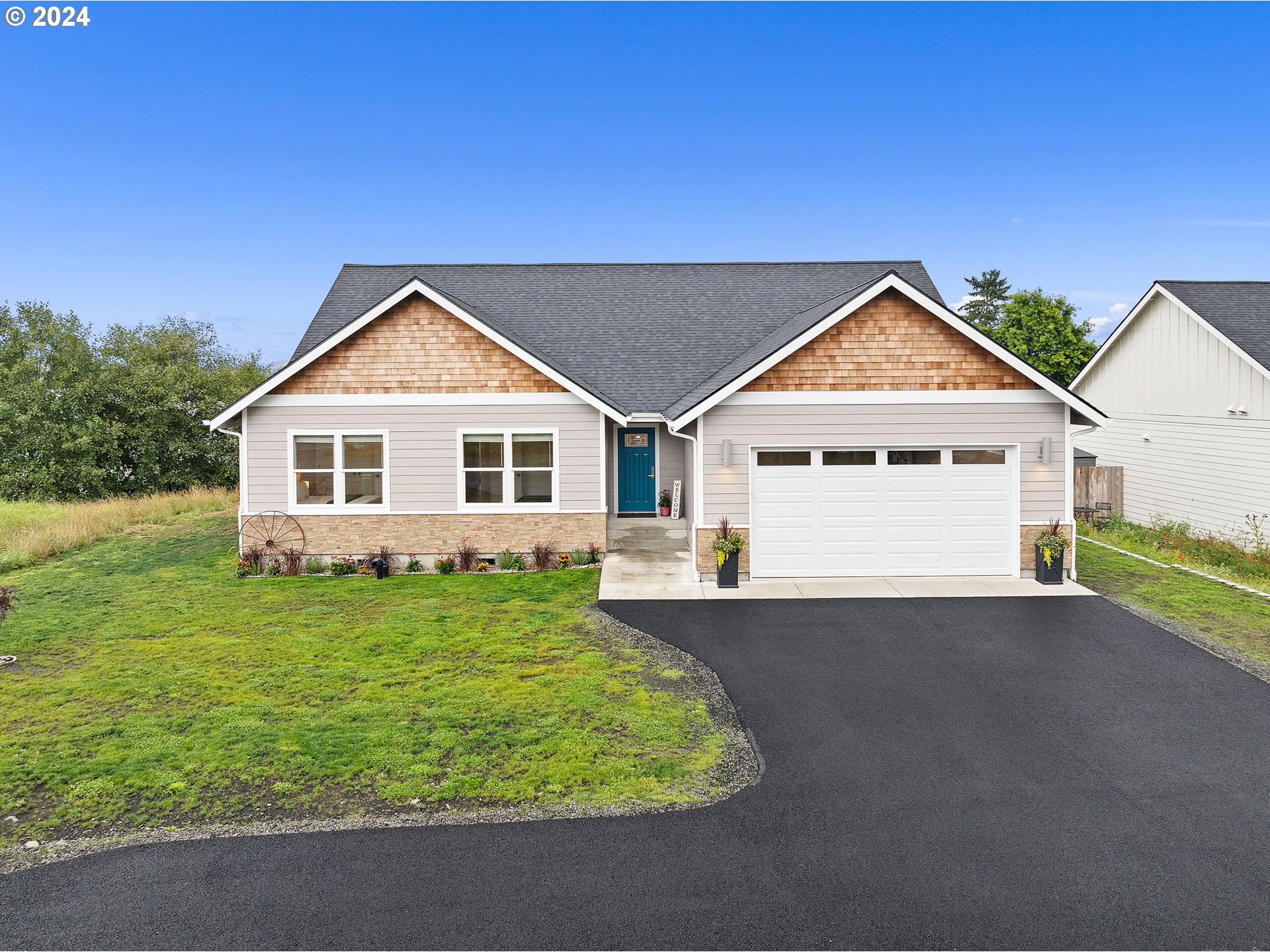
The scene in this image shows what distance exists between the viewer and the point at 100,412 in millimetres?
28094

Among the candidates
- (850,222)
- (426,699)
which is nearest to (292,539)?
(426,699)

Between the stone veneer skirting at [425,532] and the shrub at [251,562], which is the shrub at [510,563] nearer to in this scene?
the stone veneer skirting at [425,532]

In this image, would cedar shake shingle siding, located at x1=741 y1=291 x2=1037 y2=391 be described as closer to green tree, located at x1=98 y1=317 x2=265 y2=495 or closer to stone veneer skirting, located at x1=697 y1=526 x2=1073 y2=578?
stone veneer skirting, located at x1=697 y1=526 x2=1073 y2=578

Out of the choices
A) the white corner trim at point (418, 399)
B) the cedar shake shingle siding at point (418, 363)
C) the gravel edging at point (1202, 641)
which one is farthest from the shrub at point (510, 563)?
the gravel edging at point (1202, 641)

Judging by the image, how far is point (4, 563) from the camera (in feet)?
50.3

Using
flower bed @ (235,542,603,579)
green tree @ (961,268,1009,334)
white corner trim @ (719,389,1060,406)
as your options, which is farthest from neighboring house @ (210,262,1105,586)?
green tree @ (961,268,1009,334)

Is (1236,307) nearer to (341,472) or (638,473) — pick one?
(638,473)

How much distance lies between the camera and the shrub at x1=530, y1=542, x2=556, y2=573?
14.7m

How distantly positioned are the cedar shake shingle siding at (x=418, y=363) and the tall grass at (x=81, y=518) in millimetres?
7534

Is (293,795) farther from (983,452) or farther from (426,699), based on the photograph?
(983,452)

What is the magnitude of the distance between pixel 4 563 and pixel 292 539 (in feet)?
20.8

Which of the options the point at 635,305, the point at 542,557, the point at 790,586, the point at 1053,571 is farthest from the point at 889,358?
the point at 635,305

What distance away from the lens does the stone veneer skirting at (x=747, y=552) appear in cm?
1298

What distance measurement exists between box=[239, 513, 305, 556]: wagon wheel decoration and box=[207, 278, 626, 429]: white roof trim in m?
2.07
